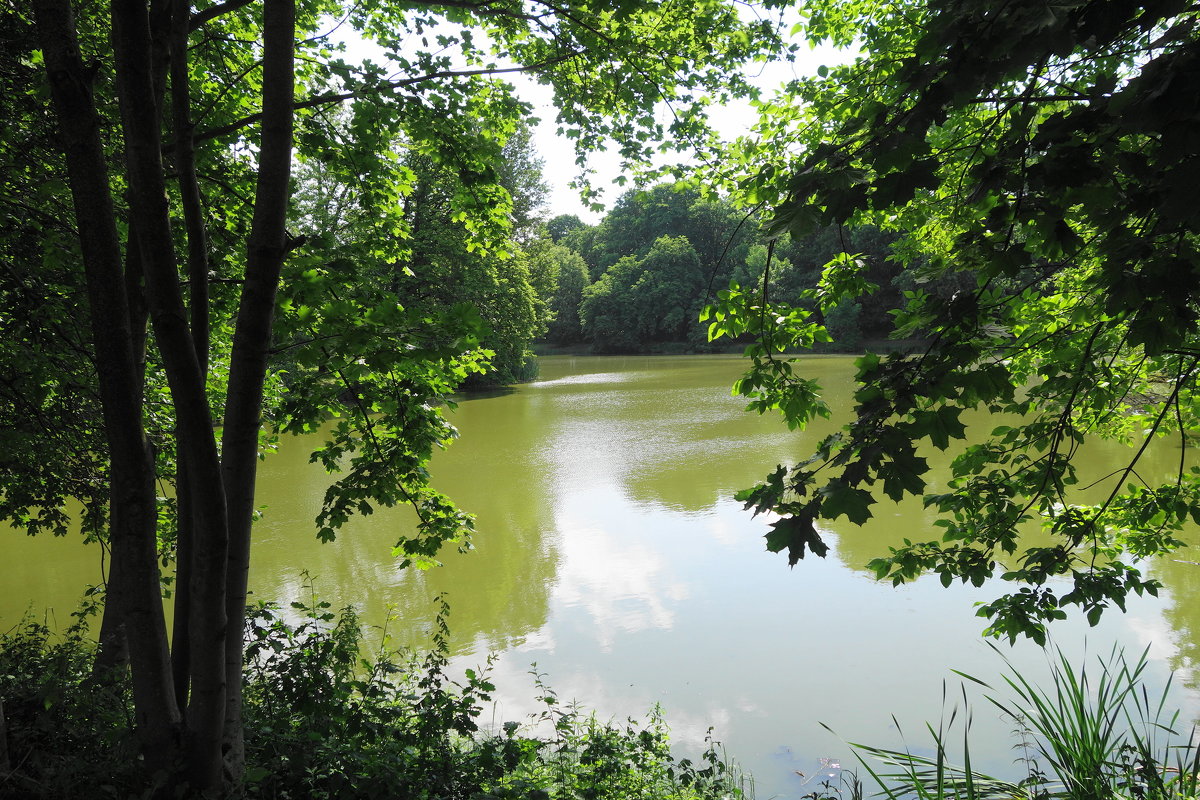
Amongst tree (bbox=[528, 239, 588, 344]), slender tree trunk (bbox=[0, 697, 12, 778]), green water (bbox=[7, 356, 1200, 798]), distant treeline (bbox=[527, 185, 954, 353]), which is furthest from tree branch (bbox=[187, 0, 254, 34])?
tree (bbox=[528, 239, 588, 344])

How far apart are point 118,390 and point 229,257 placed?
2001 millimetres

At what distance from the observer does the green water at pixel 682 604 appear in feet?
15.2

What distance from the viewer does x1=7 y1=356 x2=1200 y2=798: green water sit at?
462 cm

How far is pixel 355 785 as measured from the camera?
107 inches

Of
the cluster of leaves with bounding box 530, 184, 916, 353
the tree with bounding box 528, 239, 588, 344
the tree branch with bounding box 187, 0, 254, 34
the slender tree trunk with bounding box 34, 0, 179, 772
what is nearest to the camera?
the slender tree trunk with bounding box 34, 0, 179, 772

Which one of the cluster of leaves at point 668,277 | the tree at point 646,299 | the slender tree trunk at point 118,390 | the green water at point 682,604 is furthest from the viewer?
the tree at point 646,299

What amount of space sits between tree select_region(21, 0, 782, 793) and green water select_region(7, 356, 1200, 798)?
2.13m

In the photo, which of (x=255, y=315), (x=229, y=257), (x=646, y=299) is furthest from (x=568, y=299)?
(x=255, y=315)

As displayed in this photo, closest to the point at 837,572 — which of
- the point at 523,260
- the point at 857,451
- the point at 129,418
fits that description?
the point at 857,451

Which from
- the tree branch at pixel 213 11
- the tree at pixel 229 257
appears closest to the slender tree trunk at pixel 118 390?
the tree at pixel 229 257

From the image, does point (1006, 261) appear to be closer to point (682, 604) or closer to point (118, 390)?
point (118, 390)

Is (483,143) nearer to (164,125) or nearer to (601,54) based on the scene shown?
(601,54)

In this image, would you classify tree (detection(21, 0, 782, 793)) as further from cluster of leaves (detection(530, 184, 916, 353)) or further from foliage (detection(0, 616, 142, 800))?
cluster of leaves (detection(530, 184, 916, 353))

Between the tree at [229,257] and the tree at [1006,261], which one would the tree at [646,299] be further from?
the tree at [1006,261]
